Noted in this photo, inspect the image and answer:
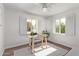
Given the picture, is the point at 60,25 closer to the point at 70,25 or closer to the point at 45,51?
the point at 70,25

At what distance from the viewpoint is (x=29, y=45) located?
4.59 feet

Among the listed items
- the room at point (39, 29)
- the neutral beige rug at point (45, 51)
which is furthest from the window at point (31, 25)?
the neutral beige rug at point (45, 51)

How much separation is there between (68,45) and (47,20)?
0.46 metres

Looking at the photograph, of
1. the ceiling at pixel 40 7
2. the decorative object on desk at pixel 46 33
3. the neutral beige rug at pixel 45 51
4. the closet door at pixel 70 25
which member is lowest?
the neutral beige rug at pixel 45 51

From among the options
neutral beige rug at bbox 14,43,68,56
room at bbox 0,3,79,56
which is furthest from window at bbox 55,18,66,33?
neutral beige rug at bbox 14,43,68,56

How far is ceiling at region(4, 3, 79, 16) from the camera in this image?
1.32 metres

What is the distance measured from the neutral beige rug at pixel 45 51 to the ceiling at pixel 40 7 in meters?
0.48

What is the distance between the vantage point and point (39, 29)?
Answer: 4.69 ft

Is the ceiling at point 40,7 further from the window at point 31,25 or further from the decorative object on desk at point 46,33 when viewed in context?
the decorative object on desk at point 46,33

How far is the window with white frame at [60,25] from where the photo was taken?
1.40m

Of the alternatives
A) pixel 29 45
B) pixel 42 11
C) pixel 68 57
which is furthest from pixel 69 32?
pixel 29 45

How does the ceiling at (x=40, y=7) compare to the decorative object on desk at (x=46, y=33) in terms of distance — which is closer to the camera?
the ceiling at (x=40, y=7)

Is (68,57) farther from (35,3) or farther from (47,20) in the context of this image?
(35,3)

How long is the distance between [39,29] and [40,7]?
31cm
